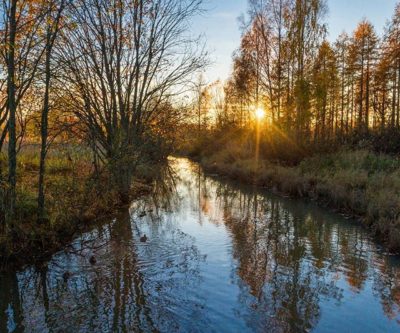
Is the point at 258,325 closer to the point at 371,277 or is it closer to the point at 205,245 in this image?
the point at 371,277

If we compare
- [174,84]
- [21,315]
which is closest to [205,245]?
[21,315]

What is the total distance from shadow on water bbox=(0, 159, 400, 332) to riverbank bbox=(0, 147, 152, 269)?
0.29m

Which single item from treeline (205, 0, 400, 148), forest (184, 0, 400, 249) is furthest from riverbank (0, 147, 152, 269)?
treeline (205, 0, 400, 148)

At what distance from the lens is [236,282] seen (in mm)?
6457

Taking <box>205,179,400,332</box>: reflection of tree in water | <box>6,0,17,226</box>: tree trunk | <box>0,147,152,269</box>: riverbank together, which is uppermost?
<box>6,0,17,226</box>: tree trunk

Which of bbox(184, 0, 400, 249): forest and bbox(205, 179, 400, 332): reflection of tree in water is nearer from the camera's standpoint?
bbox(205, 179, 400, 332): reflection of tree in water

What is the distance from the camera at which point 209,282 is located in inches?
254

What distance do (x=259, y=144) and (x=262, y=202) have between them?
970 cm

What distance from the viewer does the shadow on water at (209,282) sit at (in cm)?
511

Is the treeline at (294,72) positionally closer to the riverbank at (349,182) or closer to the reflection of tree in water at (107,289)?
the riverbank at (349,182)

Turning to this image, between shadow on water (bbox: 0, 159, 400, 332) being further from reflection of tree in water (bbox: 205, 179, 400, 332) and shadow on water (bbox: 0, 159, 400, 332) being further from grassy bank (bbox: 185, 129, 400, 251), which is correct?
grassy bank (bbox: 185, 129, 400, 251)

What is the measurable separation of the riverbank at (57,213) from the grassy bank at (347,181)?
24.1ft

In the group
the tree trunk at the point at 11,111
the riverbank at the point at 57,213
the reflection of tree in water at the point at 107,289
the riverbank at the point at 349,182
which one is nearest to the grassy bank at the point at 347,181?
the riverbank at the point at 349,182

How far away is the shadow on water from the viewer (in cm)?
511
